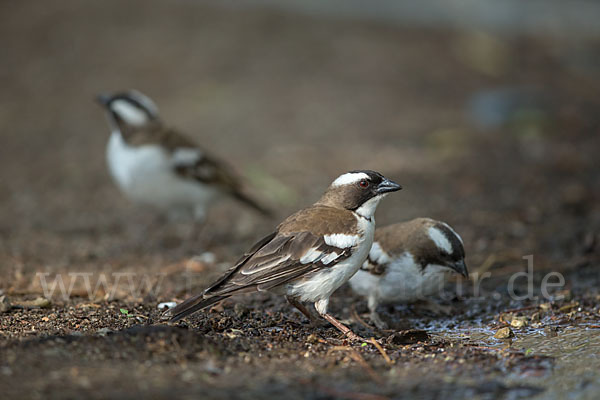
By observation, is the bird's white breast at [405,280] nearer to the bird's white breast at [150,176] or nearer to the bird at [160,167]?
the bird at [160,167]

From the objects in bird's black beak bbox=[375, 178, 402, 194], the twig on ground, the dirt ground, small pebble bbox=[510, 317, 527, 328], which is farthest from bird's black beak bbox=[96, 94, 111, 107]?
small pebble bbox=[510, 317, 527, 328]

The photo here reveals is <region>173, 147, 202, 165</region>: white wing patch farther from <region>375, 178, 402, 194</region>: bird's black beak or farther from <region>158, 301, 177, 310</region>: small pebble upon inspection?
<region>375, 178, 402, 194</region>: bird's black beak

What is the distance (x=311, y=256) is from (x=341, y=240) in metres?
0.25

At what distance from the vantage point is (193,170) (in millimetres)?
8656

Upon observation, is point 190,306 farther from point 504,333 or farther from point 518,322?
point 518,322

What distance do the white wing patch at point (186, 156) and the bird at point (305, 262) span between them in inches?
132

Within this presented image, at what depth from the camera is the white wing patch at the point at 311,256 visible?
5195 millimetres

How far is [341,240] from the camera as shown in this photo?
206 inches

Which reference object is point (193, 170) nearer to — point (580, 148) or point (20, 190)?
point (20, 190)

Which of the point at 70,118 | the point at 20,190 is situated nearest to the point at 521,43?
the point at 70,118

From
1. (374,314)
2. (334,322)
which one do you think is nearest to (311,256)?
(334,322)

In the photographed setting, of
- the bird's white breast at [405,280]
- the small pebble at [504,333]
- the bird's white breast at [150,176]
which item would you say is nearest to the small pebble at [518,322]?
the small pebble at [504,333]

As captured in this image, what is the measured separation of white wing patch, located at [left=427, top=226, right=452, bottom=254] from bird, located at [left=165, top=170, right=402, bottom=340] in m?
0.79

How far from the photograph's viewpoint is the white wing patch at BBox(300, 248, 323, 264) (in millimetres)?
5195
